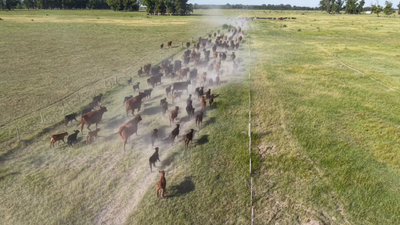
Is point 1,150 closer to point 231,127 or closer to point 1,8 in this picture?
point 231,127

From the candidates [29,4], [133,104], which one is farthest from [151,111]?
[29,4]

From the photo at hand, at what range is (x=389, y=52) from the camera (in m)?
30.6

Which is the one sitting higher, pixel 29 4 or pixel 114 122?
pixel 29 4

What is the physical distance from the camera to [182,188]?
28.6 ft

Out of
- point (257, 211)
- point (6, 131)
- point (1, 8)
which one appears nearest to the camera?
point (257, 211)

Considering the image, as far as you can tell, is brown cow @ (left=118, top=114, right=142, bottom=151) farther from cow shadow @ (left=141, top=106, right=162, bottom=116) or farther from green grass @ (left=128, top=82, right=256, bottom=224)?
cow shadow @ (left=141, top=106, right=162, bottom=116)

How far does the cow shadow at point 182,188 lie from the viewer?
848 centimetres

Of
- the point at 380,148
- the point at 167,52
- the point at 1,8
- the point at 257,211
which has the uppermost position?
the point at 1,8

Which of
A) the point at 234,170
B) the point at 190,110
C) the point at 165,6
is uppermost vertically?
the point at 165,6

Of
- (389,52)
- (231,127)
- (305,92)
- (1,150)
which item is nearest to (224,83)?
(305,92)

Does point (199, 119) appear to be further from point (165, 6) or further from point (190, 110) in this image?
point (165, 6)

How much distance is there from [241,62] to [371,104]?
12.8m

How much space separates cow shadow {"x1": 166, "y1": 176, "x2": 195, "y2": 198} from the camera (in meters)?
8.48

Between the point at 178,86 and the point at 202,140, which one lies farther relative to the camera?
the point at 178,86
